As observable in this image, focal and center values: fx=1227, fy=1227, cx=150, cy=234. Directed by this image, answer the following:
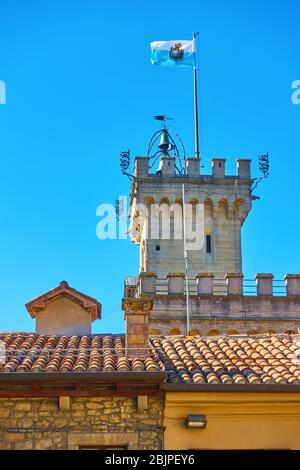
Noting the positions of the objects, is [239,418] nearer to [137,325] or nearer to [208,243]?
[137,325]

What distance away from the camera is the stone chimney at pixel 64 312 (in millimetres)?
25188

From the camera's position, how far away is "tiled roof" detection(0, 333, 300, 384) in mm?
19688

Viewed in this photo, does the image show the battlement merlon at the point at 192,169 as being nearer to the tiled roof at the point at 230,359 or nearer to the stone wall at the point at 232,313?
the stone wall at the point at 232,313

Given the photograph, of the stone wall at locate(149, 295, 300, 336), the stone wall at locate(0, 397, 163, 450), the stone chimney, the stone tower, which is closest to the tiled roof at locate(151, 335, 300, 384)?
the stone wall at locate(0, 397, 163, 450)

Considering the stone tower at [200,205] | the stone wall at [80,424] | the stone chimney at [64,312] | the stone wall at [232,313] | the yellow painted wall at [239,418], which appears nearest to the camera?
the stone wall at [80,424]

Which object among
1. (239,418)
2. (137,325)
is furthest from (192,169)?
(239,418)

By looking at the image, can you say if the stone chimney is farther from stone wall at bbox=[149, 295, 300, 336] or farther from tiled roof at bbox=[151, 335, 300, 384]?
stone wall at bbox=[149, 295, 300, 336]

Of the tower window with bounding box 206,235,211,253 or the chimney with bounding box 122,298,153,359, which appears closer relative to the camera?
the chimney with bounding box 122,298,153,359

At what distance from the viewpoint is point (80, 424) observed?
62.2ft

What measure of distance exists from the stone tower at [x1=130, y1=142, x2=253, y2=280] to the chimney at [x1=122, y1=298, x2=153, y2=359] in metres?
34.5

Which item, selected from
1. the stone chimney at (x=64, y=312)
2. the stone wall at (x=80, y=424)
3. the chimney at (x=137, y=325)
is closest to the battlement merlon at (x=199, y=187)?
the stone chimney at (x=64, y=312)

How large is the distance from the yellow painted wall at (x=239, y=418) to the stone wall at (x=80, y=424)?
36cm

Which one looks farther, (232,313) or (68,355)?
(232,313)

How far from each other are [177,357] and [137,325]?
35.3 inches
